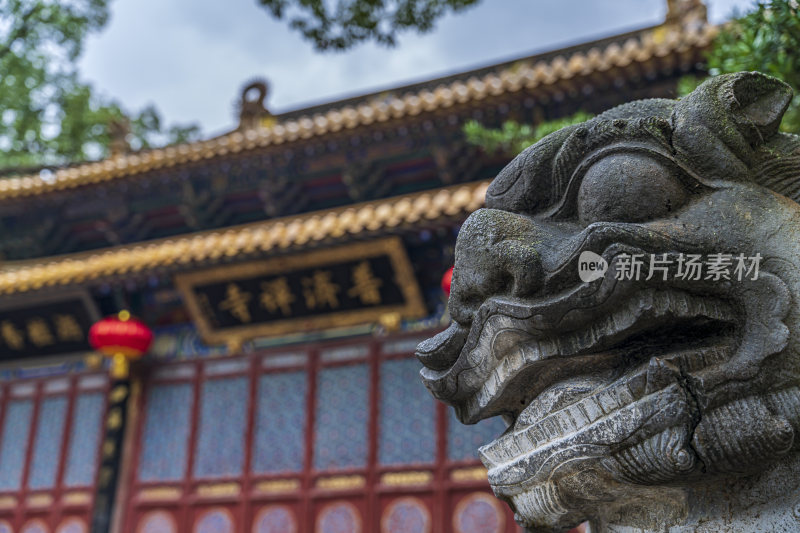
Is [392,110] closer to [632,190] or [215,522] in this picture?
[215,522]

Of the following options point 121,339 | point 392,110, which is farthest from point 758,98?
point 121,339

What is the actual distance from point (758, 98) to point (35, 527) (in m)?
7.75

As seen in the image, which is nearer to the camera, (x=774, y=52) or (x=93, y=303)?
(x=774, y=52)

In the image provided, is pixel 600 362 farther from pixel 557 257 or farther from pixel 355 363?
pixel 355 363

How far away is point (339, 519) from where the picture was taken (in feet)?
20.1

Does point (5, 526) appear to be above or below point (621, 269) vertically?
below

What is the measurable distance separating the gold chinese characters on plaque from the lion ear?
14.8ft

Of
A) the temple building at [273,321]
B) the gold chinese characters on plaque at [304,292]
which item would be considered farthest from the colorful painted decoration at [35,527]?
the gold chinese characters on plaque at [304,292]

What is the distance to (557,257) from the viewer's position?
1.54m

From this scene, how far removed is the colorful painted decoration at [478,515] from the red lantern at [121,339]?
3477 mm

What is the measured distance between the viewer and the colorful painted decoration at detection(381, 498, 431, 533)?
19.2ft

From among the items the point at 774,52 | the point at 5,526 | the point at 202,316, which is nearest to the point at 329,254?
the point at 202,316

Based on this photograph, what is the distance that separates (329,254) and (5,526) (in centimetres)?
455

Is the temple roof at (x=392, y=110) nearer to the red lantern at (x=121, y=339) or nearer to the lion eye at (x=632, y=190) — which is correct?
the red lantern at (x=121, y=339)
